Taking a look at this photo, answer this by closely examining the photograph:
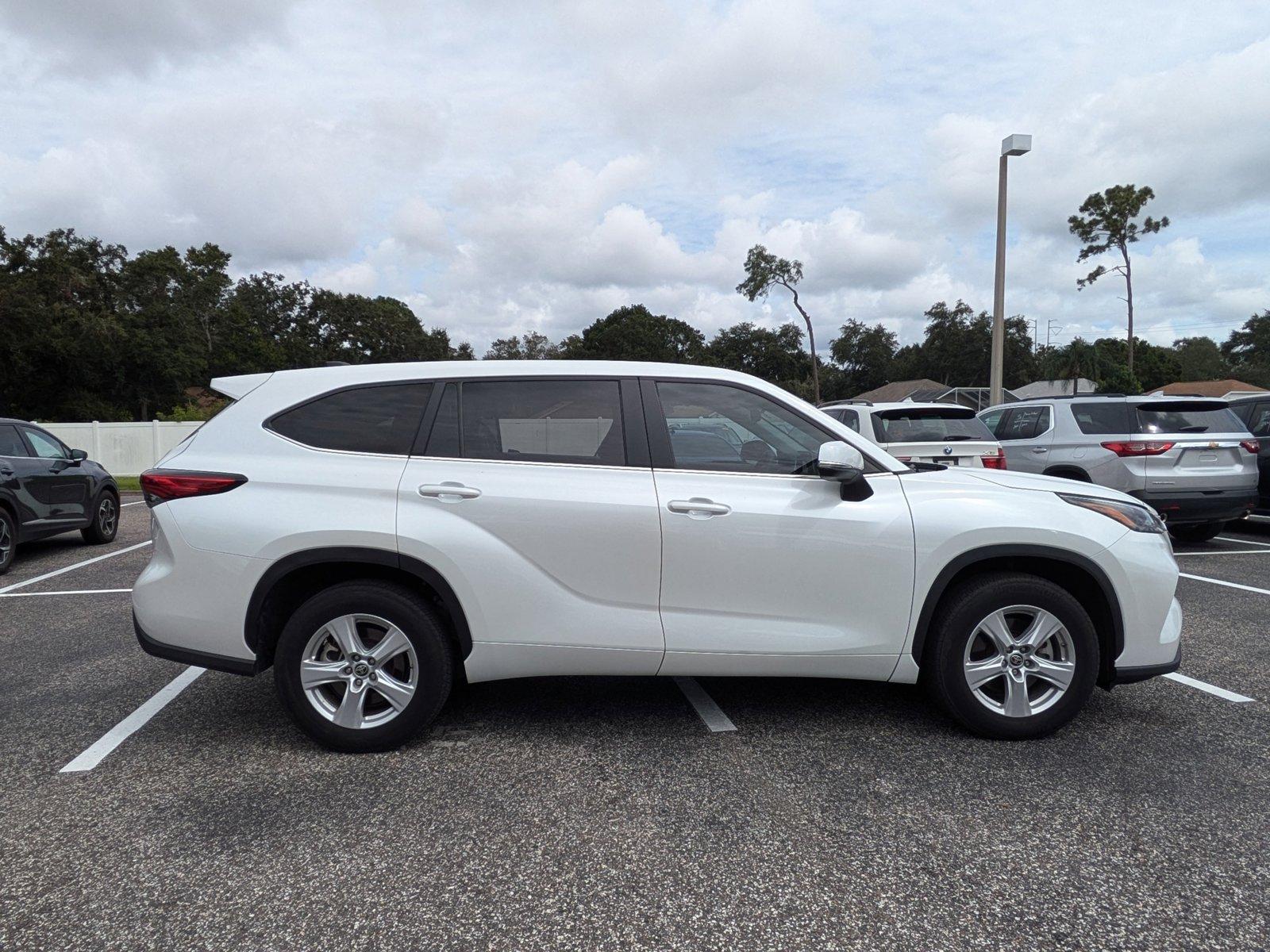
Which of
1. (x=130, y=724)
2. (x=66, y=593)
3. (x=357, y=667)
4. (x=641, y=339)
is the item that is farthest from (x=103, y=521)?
(x=641, y=339)

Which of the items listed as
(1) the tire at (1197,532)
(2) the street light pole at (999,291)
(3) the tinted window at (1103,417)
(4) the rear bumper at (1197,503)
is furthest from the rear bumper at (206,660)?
(2) the street light pole at (999,291)

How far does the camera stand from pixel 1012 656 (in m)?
3.54

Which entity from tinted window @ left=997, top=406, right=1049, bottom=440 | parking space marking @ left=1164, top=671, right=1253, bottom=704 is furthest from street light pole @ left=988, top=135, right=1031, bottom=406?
parking space marking @ left=1164, top=671, right=1253, bottom=704

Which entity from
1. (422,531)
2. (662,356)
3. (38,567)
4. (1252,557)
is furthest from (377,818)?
(662,356)

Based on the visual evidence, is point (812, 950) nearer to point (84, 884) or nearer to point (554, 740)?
point (554, 740)

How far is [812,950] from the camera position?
7.30ft

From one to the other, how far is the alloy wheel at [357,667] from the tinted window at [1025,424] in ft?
27.5

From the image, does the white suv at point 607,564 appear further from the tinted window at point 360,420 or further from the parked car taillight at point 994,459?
the parked car taillight at point 994,459

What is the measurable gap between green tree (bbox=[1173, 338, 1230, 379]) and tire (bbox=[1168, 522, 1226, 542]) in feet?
359

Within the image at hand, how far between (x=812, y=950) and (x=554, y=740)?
1.70 m

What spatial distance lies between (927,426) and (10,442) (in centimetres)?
975

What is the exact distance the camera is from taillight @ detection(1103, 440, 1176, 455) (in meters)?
8.11

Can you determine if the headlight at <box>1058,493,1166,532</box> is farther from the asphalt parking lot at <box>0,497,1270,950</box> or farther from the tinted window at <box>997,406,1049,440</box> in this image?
the tinted window at <box>997,406,1049,440</box>

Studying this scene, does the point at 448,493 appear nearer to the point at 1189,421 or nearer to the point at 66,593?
the point at 66,593
